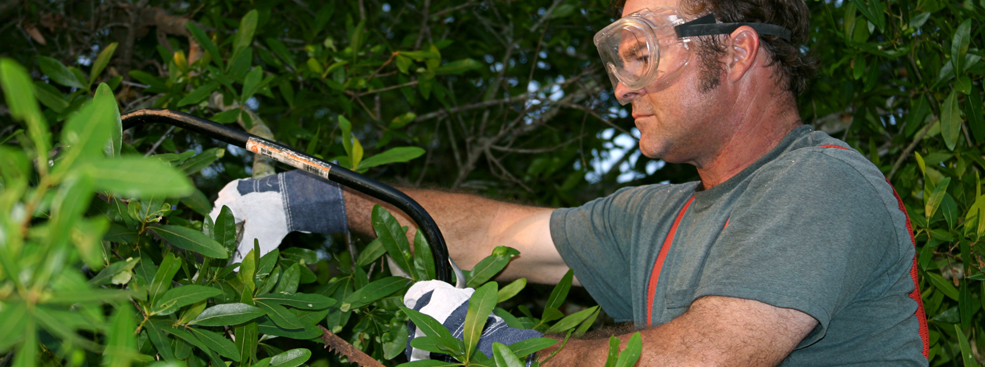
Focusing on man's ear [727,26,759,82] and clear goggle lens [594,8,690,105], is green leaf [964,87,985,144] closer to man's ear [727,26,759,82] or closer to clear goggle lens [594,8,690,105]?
man's ear [727,26,759,82]

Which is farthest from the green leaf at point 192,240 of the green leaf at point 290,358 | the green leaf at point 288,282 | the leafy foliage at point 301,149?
the green leaf at point 288,282

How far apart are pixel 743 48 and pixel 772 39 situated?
139mm

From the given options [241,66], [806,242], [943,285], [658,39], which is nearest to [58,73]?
[241,66]

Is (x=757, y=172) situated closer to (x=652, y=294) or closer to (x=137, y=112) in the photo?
(x=652, y=294)

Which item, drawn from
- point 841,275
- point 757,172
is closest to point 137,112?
point 757,172

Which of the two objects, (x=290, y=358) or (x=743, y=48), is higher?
(x=743, y=48)

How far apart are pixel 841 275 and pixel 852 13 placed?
Answer: 1345 mm

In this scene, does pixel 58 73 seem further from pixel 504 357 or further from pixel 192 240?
pixel 504 357

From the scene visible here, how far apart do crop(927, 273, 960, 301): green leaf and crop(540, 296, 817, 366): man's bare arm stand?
0.94 metres

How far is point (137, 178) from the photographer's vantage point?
560mm

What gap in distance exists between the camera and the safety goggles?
1833 mm

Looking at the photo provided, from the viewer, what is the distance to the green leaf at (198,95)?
2.04 meters

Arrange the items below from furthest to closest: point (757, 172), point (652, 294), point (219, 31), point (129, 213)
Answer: point (219, 31), point (652, 294), point (757, 172), point (129, 213)

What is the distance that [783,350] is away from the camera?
4.52 feet
